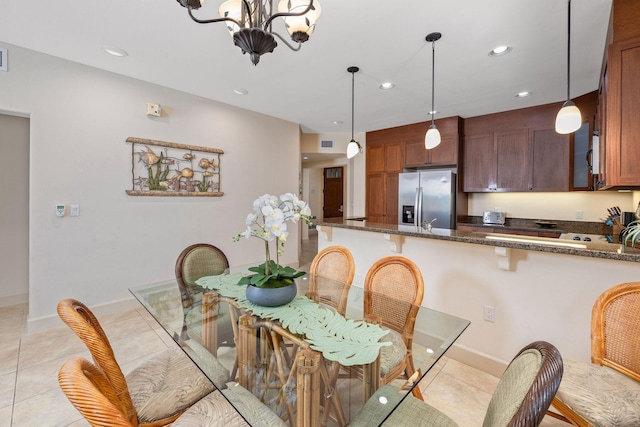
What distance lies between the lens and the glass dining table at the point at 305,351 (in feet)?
3.22

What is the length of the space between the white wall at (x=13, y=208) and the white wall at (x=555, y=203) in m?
6.26

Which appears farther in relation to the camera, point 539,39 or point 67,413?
point 539,39

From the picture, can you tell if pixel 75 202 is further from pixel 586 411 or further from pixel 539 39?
pixel 539 39

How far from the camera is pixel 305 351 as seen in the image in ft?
3.67

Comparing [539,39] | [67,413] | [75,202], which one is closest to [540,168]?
[539,39]

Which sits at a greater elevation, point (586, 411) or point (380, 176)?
point (380, 176)

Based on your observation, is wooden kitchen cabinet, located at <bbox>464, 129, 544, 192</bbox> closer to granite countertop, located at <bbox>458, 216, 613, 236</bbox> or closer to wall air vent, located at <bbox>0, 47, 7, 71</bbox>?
granite countertop, located at <bbox>458, 216, 613, 236</bbox>

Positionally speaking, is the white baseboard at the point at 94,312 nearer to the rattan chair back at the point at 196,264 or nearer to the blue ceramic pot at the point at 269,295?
the rattan chair back at the point at 196,264

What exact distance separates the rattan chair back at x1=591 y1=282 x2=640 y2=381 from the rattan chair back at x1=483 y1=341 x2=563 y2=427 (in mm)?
989

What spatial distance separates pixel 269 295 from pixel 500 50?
2.81 metres

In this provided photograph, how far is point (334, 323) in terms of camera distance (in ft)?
4.48

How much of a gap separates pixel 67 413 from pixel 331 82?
11.5ft

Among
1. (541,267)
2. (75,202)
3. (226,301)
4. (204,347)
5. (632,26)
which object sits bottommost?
(204,347)

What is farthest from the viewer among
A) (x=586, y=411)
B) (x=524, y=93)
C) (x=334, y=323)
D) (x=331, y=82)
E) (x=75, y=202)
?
(x=524, y=93)
